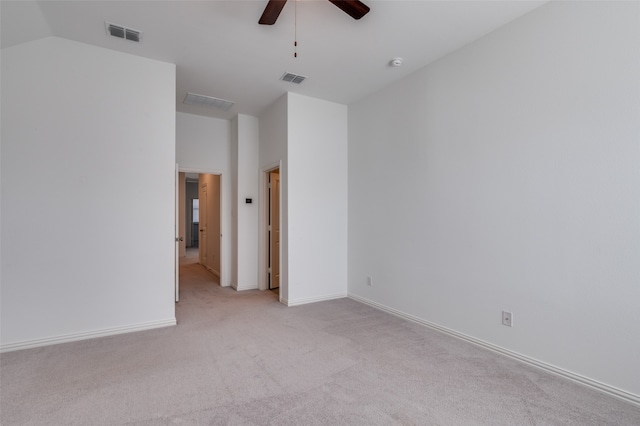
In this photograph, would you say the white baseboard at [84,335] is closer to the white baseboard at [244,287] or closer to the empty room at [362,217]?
the empty room at [362,217]

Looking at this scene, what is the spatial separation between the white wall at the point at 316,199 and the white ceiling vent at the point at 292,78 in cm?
41

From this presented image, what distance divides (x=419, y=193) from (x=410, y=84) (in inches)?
53.6

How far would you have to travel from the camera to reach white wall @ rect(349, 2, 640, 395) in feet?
7.02

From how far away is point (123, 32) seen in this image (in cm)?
297

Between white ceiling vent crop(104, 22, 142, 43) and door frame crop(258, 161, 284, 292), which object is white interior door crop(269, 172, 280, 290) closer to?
door frame crop(258, 161, 284, 292)

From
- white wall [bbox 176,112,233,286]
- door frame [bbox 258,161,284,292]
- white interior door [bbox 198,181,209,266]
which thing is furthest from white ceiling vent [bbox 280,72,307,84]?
white interior door [bbox 198,181,209,266]

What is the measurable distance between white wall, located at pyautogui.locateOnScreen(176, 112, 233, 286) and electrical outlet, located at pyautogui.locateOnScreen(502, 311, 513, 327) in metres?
4.36

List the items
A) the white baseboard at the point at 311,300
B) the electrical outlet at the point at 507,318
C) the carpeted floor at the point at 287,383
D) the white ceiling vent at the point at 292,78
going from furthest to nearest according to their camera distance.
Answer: the white baseboard at the point at 311,300, the white ceiling vent at the point at 292,78, the electrical outlet at the point at 507,318, the carpeted floor at the point at 287,383

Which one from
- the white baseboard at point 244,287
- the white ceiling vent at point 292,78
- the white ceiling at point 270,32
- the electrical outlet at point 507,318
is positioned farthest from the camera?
the white baseboard at point 244,287

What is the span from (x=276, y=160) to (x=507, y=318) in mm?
3548

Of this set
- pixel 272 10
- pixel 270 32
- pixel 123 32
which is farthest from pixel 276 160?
pixel 272 10

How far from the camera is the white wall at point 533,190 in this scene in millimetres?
2139

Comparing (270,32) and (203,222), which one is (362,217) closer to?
(270,32)

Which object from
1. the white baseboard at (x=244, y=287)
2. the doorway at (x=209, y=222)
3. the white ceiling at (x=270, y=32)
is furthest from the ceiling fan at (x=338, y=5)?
the white baseboard at (x=244, y=287)
